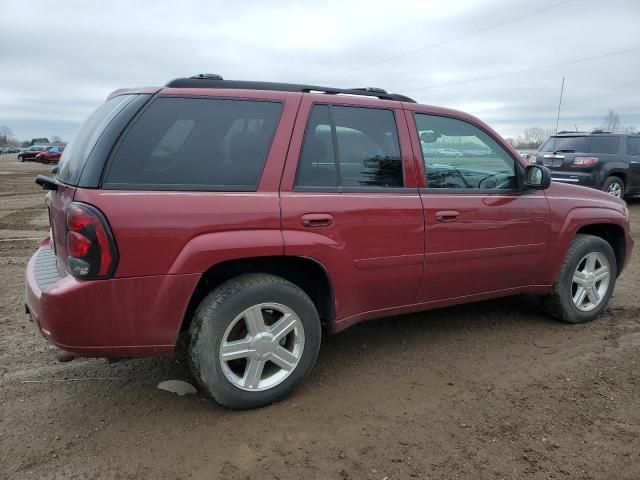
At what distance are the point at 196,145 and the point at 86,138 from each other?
2.12 feet

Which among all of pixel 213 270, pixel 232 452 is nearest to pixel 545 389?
pixel 232 452

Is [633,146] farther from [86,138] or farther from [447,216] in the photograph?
[86,138]

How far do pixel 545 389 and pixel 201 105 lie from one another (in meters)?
2.69

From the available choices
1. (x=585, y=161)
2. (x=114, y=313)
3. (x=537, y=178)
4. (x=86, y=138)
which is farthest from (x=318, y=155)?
(x=585, y=161)

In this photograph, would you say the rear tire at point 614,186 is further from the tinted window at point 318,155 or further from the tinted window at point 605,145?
the tinted window at point 318,155

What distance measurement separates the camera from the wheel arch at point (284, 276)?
3049mm

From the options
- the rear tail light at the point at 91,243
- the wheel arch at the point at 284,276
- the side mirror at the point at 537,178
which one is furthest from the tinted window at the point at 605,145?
the rear tail light at the point at 91,243

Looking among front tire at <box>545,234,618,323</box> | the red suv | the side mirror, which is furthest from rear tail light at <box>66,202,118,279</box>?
front tire at <box>545,234,618,323</box>

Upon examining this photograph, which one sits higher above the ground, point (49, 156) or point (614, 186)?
point (49, 156)

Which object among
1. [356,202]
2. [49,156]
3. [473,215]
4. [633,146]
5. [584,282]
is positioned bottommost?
[584,282]

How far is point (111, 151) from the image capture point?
9.01 ft

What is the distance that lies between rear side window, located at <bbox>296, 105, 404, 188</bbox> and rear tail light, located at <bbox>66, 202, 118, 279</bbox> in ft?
3.60

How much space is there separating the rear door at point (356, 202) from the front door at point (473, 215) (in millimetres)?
145

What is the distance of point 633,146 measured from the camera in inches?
487
